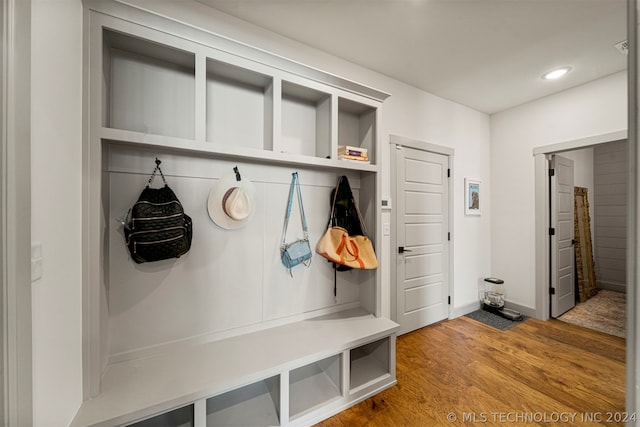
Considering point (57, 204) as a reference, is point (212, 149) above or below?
above

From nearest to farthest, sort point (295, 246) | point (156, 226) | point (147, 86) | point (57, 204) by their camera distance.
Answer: point (57, 204) → point (156, 226) → point (147, 86) → point (295, 246)

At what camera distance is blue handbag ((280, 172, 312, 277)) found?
1.82 metres

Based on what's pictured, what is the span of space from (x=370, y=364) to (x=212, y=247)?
1581mm

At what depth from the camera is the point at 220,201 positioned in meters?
1.60

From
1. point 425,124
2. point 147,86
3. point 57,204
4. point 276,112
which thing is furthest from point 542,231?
point 57,204

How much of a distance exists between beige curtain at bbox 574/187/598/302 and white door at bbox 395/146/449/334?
8.32ft

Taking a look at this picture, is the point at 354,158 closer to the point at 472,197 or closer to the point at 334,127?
the point at 334,127

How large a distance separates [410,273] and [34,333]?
2.75 metres

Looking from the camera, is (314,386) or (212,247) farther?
(314,386)

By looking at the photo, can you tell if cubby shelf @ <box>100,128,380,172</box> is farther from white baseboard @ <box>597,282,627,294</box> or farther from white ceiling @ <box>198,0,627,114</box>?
white baseboard @ <box>597,282,627,294</box>

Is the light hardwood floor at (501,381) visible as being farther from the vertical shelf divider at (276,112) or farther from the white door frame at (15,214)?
the vertical shelf divider at (276,112)

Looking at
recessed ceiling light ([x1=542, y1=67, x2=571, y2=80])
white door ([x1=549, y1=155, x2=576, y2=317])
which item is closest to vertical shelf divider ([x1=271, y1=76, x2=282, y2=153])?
recessed ceiling light ([x1=542, y1=67, x2=571, y2=80])

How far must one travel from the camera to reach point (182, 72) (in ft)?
5.12

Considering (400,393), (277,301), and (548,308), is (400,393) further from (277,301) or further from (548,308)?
(548,308)
